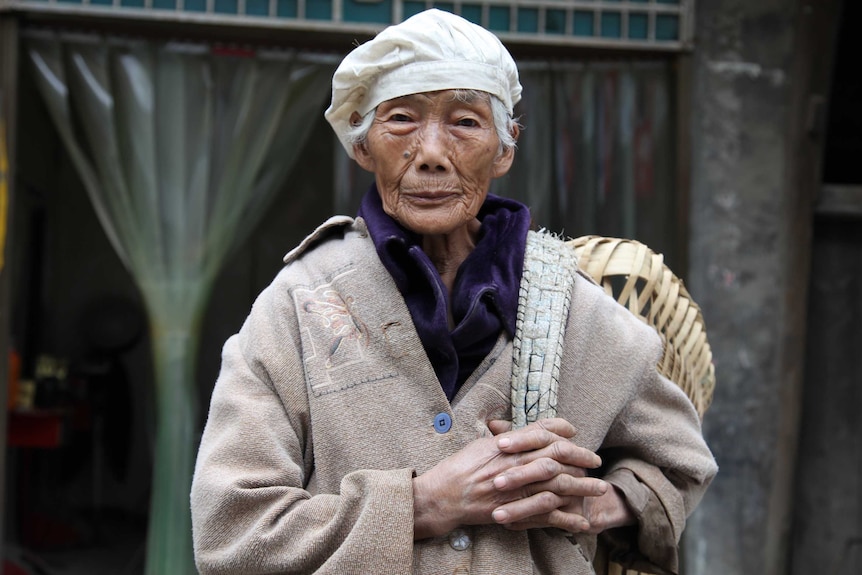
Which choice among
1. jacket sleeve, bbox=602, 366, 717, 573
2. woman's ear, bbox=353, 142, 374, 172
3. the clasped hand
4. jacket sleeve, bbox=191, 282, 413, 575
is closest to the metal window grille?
woman's ear, bbox=353, 142, 374, 172

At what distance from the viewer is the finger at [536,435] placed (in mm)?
1756

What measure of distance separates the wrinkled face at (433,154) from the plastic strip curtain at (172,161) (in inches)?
110

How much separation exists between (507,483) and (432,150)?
0.62 metres

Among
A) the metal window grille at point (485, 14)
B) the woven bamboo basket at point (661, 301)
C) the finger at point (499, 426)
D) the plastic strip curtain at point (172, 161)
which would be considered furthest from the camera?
the plastic strip curtain at point (172, 161)

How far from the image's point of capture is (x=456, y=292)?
1.96 m

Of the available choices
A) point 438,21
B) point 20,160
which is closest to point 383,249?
point 438,21

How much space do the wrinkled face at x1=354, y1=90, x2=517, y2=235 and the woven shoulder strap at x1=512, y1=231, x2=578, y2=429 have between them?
19 centimetres

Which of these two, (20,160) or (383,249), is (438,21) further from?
(20,160)

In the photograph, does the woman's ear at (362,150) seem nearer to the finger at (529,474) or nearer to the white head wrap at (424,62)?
the white head wrap at (424,62)

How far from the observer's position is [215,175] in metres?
4.62

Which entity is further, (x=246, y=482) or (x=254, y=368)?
(x=254, y=368)

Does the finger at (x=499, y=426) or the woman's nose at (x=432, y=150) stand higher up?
the woman's nose at (x=432, y=150)

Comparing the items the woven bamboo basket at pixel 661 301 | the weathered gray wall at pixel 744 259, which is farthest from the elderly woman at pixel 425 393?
the weathered gray wall at pixel 744 259

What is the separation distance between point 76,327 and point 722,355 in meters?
4.53
